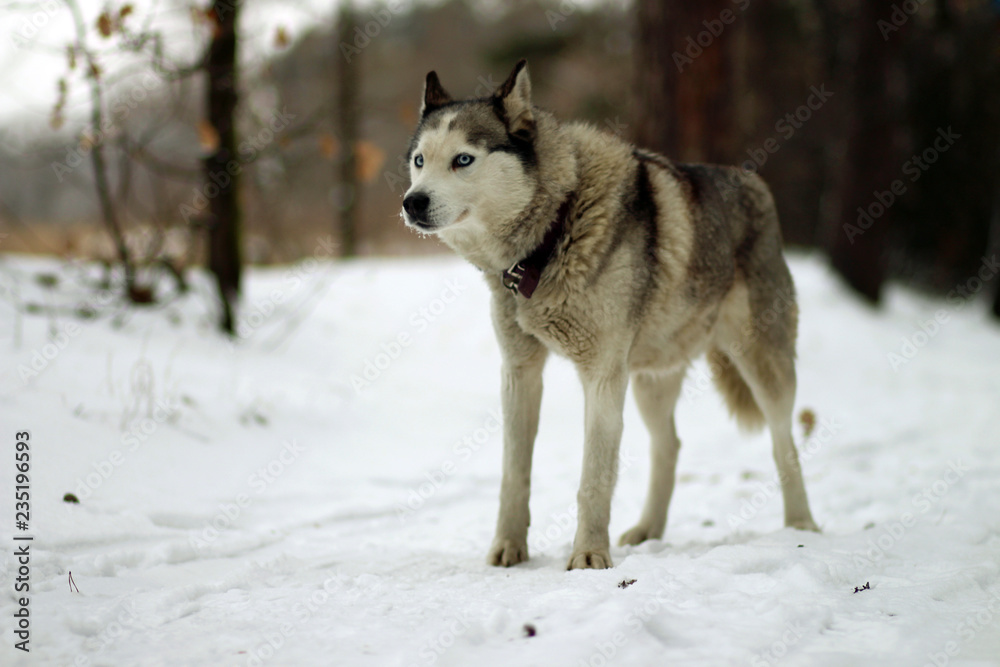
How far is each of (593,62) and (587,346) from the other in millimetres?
17397

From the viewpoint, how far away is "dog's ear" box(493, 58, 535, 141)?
3299mm

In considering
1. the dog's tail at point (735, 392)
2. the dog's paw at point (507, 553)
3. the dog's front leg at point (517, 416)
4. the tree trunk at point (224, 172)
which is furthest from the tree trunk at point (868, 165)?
the dog's paw at point (507, 553)

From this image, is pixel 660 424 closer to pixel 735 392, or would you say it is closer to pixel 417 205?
pixel 735 392

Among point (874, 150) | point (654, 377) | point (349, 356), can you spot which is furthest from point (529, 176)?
point (874, 150)

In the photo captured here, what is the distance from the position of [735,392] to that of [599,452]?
1.47m

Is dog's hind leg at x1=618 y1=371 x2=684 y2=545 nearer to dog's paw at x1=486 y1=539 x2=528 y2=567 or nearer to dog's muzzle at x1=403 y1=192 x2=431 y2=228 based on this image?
dog's paw at x1=486 y1=539 x2=528 y2=567

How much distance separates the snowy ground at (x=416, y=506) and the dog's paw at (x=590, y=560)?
0.15 metres

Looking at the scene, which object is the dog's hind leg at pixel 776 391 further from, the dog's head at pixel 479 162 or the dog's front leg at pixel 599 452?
the dog's head at pixel 479 162

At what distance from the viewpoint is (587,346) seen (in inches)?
128

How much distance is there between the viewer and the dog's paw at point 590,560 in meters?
3.07

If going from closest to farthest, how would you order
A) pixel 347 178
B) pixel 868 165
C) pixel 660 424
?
pixel 660 424, pixel 868 165, pixel 347 178

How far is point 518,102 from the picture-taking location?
3.33 m

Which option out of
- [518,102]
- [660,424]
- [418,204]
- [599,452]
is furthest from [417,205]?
[660,424]

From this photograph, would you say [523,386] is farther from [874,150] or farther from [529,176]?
[874,150]
